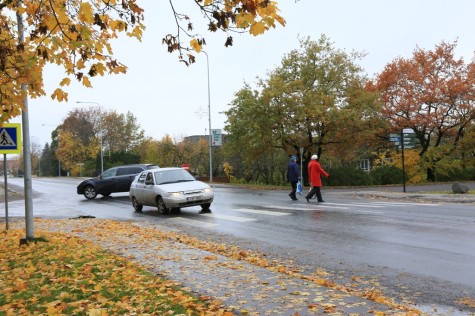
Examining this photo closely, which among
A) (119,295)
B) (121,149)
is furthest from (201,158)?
(119,295)

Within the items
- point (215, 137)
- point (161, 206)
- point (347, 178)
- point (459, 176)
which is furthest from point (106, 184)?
point (459, 176)

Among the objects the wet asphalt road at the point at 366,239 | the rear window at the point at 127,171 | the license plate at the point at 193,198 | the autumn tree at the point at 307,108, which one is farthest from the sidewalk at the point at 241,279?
the autumn tree at the point at 307,108

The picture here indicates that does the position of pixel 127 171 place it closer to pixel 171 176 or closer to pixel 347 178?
pixel 171 176

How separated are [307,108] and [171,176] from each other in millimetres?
17058

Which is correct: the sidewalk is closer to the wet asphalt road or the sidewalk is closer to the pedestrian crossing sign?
the wet asphalt road

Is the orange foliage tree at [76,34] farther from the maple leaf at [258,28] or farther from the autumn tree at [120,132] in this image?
the autumn tree at [120,132]

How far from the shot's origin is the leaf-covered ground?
15.8 feet

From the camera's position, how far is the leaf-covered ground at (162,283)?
4.81 m

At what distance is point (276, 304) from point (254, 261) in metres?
2.61

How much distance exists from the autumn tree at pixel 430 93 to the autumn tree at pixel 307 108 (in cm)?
245

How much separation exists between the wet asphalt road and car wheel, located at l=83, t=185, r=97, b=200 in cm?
853

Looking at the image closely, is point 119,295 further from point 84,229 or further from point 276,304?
point 84,229

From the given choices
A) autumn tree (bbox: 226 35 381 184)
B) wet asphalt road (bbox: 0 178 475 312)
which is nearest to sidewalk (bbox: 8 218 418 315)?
wet asphalt road (bbox: 0 178 475 312)

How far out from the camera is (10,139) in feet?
36.8
